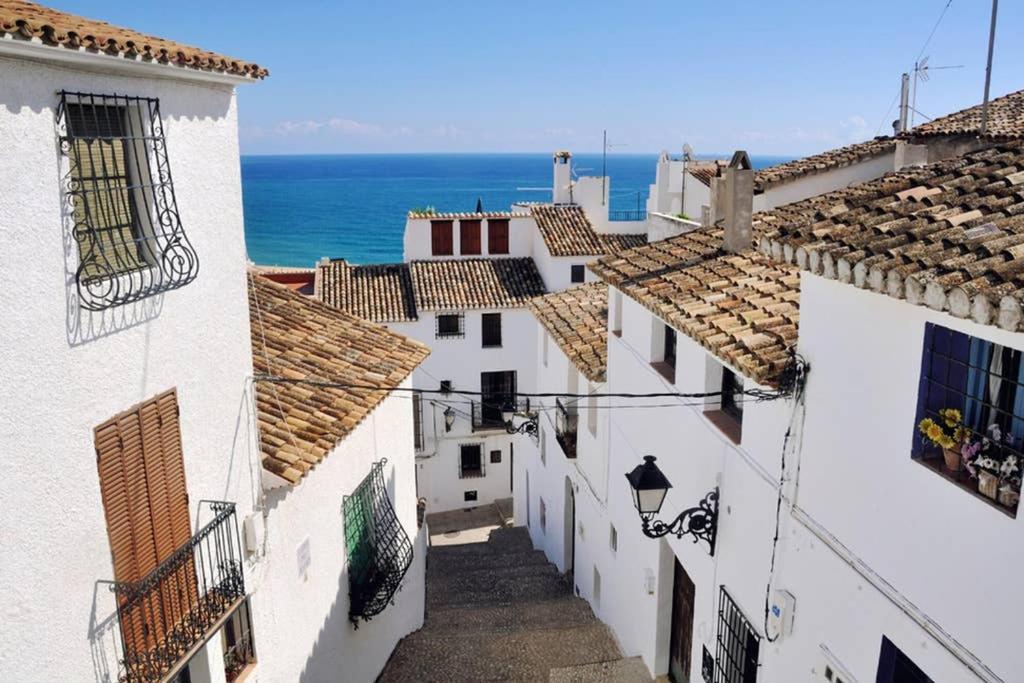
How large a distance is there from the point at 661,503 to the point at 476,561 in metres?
13.3

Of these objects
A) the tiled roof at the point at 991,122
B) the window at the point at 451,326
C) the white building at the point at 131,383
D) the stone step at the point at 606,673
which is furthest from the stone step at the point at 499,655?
the window at the point at 451,326

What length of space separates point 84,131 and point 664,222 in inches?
534

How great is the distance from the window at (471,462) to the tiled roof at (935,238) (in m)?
24.0

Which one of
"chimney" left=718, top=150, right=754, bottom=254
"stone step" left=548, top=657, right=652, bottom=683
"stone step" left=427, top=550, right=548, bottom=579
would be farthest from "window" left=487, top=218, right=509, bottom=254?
"stone step" left=548, top=657, right=652, bottom=683

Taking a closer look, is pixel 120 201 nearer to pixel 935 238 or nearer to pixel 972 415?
pixel 935 238

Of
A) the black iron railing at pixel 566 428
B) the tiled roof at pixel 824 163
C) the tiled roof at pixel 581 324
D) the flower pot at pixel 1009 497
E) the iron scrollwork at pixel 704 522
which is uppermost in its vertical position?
the tiled roof at pixel 824 163

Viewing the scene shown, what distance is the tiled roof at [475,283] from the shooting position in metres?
28.7

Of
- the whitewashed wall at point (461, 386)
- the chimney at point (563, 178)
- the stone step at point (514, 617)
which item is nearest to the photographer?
the stone step at point (514, 617)

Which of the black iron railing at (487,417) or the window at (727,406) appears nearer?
the window at (727,406)

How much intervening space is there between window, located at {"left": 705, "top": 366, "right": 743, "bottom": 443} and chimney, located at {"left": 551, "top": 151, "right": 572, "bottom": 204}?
26.5 m

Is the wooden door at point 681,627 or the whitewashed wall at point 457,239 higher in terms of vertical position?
the whitewashed wall at point 457,239

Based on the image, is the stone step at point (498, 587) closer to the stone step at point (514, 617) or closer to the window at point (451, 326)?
the stone step at point (514, 617)

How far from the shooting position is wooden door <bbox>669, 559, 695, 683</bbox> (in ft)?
34.5

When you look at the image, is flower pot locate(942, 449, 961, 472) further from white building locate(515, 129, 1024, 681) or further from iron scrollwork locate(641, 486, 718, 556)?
iron scrollwork locate(641, 486, 718, 556)
